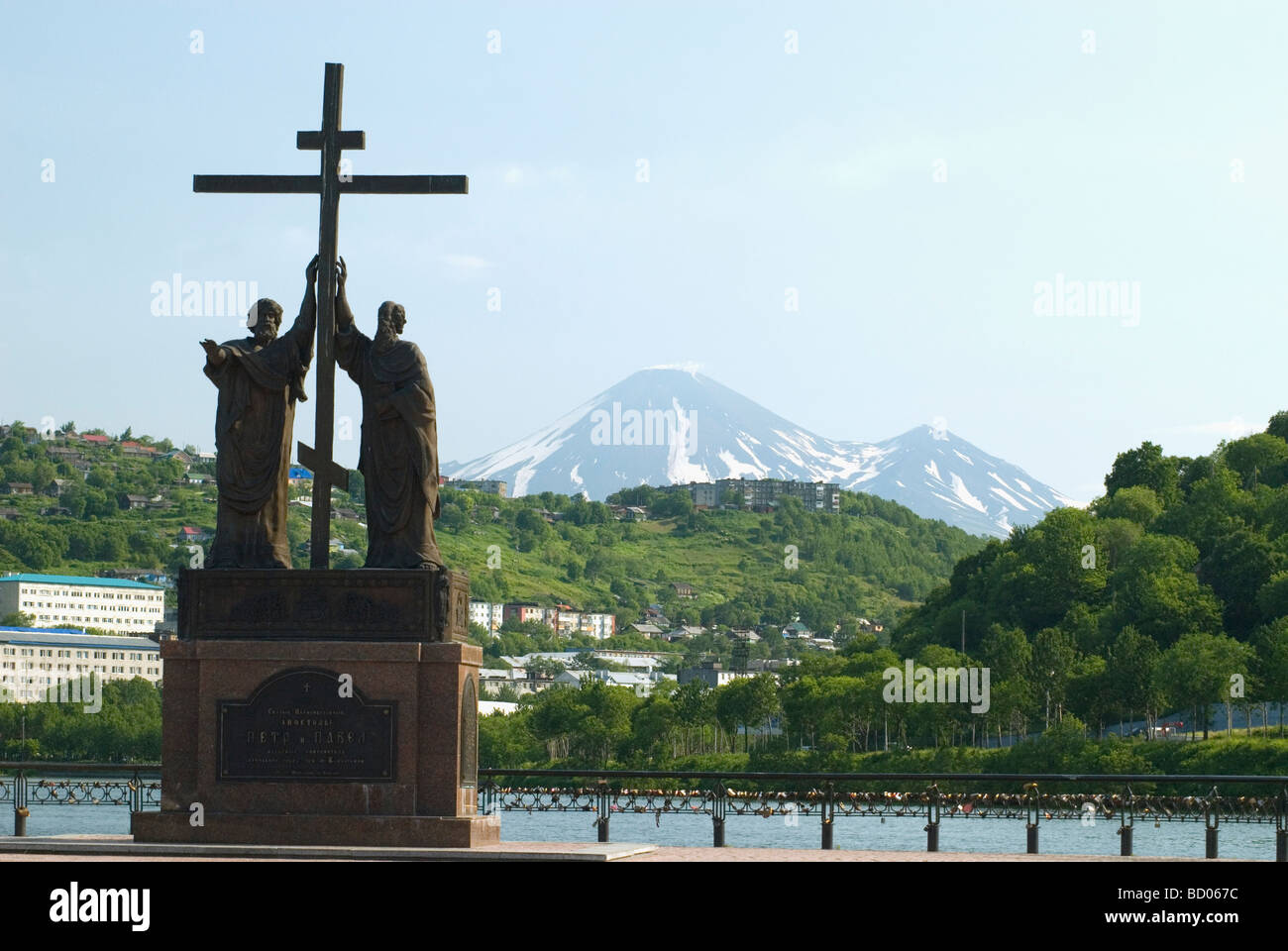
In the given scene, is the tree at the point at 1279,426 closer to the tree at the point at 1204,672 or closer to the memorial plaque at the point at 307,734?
the tree at the point at 1204,672

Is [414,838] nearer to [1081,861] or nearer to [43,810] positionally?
[1081,861]

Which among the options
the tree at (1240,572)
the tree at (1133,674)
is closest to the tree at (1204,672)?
the tree at (1133,674)

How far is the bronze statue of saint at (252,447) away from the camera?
21.8m

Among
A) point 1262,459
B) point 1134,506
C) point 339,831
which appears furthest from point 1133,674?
point 339,831

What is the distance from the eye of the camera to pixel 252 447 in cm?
2184

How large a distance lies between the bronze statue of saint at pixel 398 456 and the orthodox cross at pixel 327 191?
50 centimetres

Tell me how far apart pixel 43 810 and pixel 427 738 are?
5412 cm

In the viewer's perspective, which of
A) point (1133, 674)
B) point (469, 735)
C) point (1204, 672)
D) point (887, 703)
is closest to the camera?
point (469, 735)

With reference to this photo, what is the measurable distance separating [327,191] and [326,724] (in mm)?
5909

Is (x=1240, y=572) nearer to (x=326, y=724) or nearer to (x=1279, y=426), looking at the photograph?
(x=1279, y=426)

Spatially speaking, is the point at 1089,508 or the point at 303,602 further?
the point at 1089,508

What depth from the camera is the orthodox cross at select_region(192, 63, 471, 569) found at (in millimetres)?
22000
